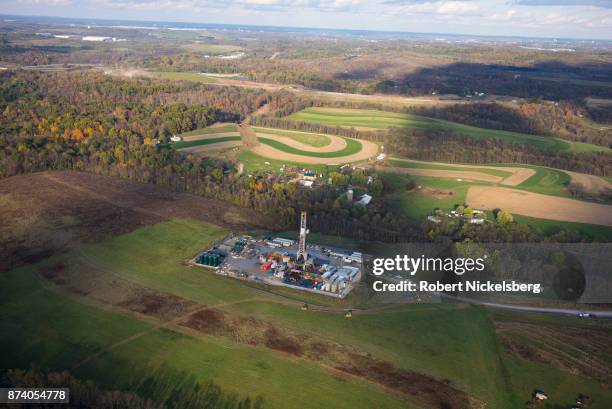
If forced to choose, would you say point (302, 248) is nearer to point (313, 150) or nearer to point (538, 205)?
point (538, 205)

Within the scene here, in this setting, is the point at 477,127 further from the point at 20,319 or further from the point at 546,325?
the point at 20,319

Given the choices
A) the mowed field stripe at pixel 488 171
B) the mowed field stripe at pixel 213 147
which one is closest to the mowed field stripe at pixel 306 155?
the mowed field stripe at pixel 213 147

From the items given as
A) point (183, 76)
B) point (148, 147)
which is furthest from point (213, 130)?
point (183, 76)

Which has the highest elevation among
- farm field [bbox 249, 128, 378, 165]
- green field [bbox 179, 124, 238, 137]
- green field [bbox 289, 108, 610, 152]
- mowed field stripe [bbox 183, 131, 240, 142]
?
green field [bbox 289, 108, 610, 152]

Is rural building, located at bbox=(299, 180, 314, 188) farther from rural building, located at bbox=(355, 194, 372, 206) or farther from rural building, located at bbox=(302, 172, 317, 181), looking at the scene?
rural building, located at bbox=(355, 194, 372, 206)

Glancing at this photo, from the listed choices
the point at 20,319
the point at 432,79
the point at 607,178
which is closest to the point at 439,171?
the point at 607,178

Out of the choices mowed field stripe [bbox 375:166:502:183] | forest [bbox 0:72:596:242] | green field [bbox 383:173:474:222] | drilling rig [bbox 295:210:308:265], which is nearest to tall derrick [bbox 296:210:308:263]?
drilling rig [bbox 295:210:308:265]
